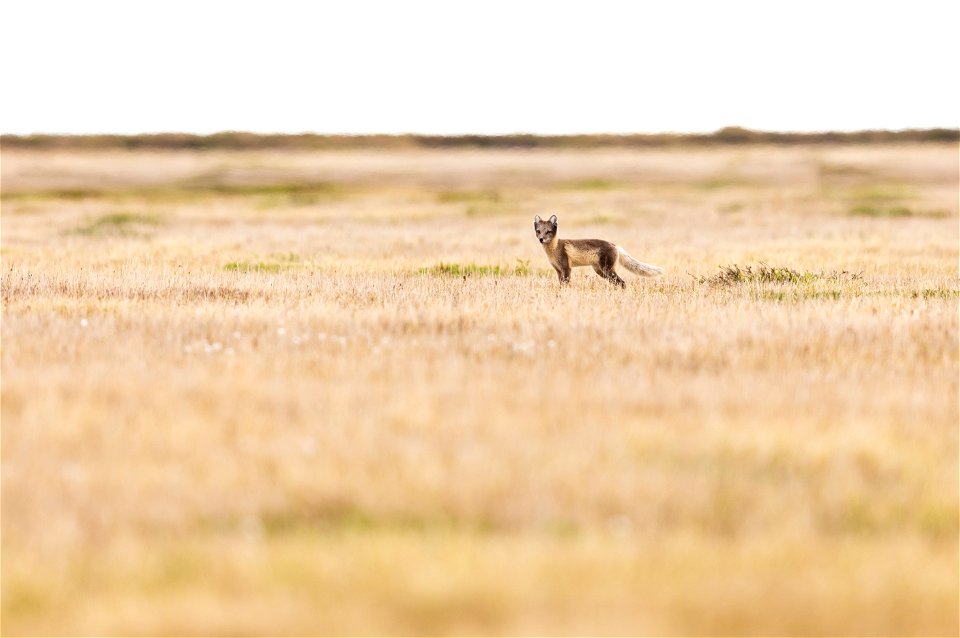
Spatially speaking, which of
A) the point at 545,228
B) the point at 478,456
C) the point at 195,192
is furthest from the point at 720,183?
the point at 478,456

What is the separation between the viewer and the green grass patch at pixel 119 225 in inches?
1211

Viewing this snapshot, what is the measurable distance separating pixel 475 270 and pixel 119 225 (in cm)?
1811

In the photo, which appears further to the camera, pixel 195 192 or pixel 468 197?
pixel 195 192

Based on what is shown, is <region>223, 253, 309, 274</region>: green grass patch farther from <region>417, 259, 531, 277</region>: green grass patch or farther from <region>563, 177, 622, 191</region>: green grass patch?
<region>563, 177, 622, 191</region>: green grass patch

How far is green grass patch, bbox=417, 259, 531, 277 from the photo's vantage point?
1861cm

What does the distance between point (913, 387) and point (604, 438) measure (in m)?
3.13

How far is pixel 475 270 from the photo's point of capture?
19.2m

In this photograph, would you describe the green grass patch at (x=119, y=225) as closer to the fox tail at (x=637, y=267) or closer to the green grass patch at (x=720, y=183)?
the fox tail at (x=637, y=267)

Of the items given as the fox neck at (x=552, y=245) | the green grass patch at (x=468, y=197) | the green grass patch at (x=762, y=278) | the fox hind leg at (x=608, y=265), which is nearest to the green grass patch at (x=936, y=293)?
the green grass patch at (x=762, y=278)

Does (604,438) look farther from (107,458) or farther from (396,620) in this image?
(107,458)

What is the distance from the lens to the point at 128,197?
63.4 metres

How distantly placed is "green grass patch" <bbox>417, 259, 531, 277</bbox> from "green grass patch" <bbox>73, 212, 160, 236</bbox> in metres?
14.3

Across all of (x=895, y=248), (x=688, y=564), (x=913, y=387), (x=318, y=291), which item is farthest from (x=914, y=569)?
(x=895, y=248)

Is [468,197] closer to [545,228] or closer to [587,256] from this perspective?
[587,256]
